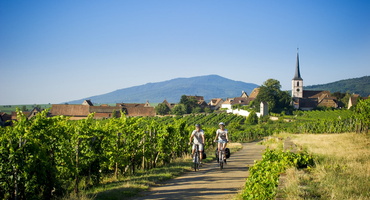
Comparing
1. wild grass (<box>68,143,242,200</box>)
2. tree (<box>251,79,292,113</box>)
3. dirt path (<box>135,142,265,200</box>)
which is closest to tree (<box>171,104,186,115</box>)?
tree (<box>251,79,292,113</box>)

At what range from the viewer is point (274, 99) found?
94.5m

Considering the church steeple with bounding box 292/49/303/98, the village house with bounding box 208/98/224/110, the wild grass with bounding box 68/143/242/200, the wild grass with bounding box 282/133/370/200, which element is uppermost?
the church steeple with bounding box 292/49/303/98

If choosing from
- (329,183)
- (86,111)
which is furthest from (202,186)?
(86,111)

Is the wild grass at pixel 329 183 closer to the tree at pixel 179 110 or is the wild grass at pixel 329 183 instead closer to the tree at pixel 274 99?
the tree at pixel 274 99

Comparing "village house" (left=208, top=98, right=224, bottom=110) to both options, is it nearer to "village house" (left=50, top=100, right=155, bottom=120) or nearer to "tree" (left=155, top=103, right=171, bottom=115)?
"tree" (left=155, top=103, right=171, bottom=115)

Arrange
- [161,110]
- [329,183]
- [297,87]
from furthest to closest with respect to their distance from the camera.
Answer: [297,87] < [161,110] < [329,183]

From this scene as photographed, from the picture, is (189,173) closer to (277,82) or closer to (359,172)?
(359,172)

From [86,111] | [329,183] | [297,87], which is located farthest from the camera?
[297,87]

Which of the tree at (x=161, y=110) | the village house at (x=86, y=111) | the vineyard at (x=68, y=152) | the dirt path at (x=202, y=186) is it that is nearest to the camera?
the vineyard at (x=68, y=152)

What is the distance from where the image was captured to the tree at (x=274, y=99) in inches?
3674

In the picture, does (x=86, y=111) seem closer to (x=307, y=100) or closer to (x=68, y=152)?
(x=307, y=100)

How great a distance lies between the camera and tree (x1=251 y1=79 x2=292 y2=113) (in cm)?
9331

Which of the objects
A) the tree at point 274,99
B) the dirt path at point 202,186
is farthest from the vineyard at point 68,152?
the tree at point 274,99

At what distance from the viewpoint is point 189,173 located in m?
11.8
